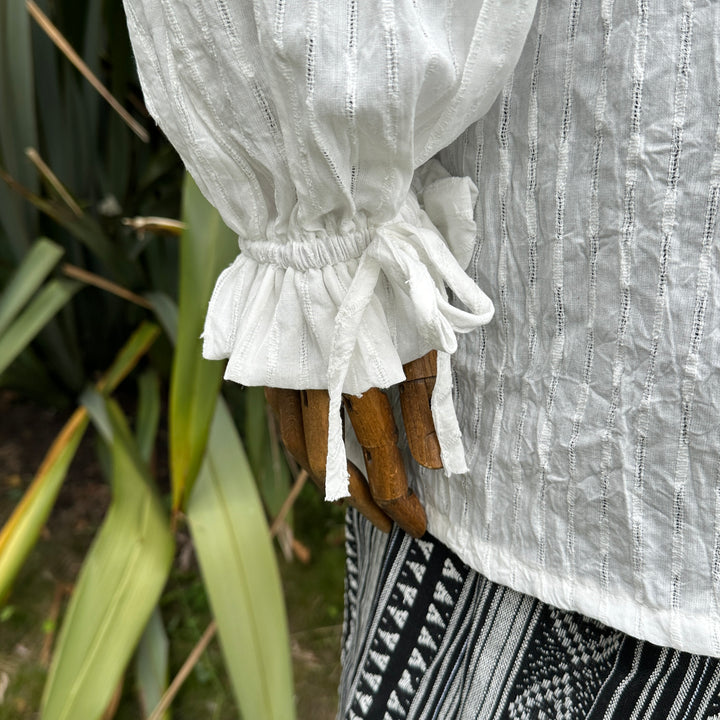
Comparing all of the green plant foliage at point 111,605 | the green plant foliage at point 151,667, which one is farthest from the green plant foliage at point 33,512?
the green plant foliage at point 151,667

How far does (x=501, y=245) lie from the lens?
0.42m

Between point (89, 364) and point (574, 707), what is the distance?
1233 millimetres

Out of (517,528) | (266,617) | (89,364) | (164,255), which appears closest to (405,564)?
(517,528)

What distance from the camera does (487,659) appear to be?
489mm

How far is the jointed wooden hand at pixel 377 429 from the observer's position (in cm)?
42

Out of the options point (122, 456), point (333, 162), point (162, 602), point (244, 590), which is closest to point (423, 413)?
point (333, 162)

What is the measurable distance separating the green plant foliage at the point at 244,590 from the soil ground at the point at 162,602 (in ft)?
1.61

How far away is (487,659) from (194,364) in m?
0.44

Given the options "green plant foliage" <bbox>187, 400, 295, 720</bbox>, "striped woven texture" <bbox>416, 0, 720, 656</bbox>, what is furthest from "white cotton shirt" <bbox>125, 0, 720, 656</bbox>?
"green plant foliage" <bbox>187, 400, 295, 720</bbox>

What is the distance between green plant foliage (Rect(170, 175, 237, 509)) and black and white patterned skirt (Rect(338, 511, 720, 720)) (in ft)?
0.86

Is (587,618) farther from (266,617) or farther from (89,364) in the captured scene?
(89,364)

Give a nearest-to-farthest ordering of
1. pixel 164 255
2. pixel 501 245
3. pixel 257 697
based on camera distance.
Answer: pixel 501 245 → pixel 257 697 → pixel 164 255

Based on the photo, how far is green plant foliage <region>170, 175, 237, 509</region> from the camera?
2.40 feet

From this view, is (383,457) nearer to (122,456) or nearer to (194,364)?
(194,364)
